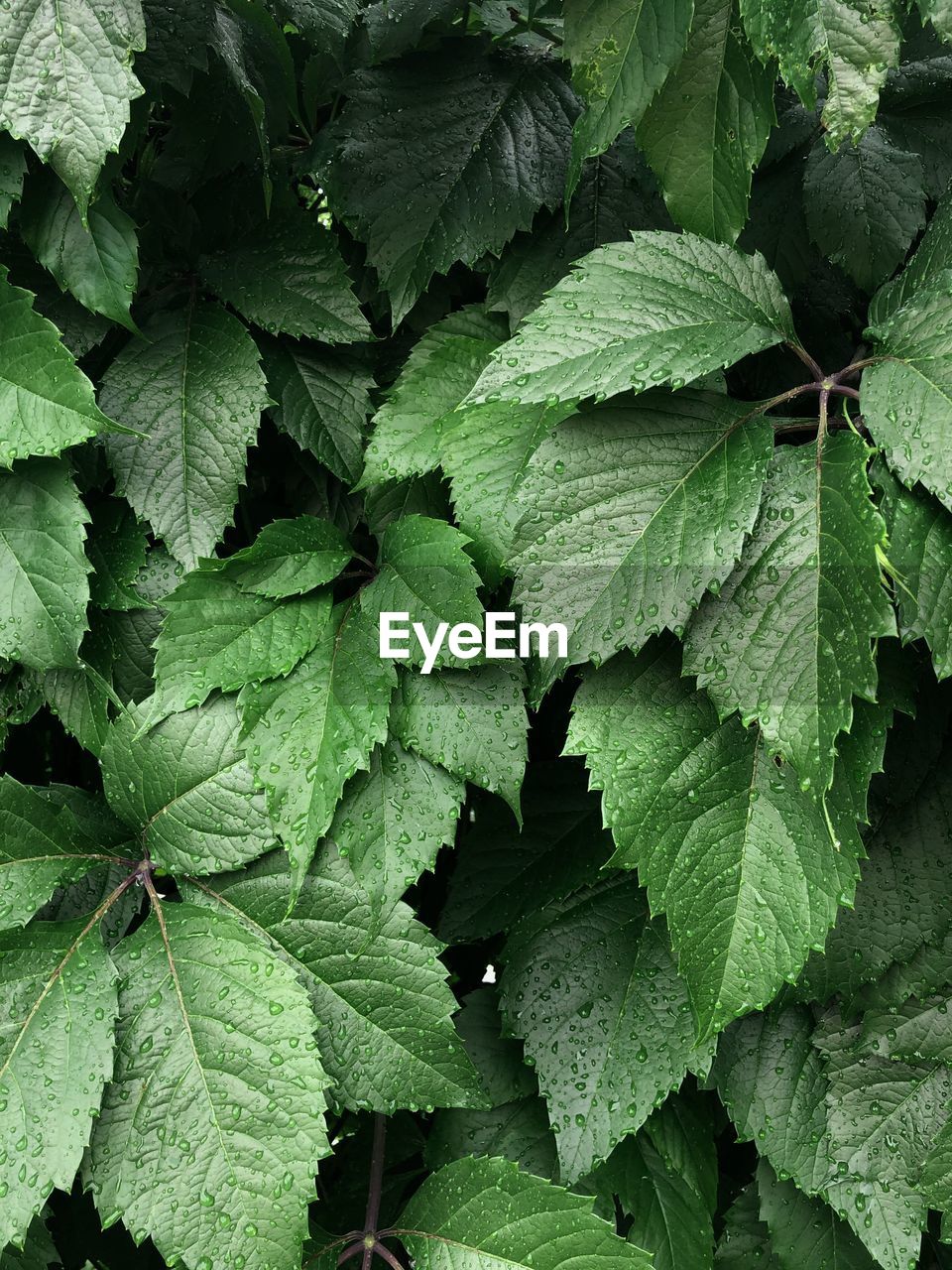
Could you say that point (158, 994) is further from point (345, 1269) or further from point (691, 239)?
point (691, 239)

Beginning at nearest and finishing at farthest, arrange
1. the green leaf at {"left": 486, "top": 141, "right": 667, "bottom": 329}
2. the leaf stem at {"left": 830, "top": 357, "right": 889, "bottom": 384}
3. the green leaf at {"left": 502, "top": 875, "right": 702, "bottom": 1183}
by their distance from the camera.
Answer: the leaf stem at {"left": 830, "top": 357, "right": 889, "bottom": 384}, the green leaf at {"left": 502, "top": 875, "right": 702, "bottom": 1183}, the green leaf at {"left": 486, "top": 141, "right": 667, "bottom": 329}

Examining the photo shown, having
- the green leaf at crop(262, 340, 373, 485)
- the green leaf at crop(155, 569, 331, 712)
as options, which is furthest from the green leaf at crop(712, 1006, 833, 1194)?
the green leaf at crop(262, 340, 373, 485)

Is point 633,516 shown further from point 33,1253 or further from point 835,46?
point 33,1253

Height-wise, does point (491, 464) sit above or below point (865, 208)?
below

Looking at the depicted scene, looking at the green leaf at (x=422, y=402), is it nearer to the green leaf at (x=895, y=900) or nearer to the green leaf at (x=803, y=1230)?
the green leaf at (x=895, y=900)

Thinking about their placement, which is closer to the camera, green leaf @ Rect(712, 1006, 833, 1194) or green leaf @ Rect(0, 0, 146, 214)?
green leaf @ Rect(0, 0, 146, 214)

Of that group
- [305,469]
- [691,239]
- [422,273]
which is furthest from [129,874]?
[691,239]

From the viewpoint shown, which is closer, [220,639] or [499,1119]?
[220,639]

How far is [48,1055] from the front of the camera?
90 cm

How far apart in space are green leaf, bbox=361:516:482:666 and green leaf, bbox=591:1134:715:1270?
548 millimetres

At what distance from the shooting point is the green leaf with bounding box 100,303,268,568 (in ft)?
3.33

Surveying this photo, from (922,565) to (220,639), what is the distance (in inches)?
22.2

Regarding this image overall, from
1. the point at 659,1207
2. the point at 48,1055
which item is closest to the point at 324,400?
the point at 48,1055

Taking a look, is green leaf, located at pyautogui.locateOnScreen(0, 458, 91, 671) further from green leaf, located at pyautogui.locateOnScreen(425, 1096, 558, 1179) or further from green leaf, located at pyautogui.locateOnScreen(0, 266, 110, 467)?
green leaf, located at pyautogui.locateOnScreen(425, 1096, 558, 1179)
